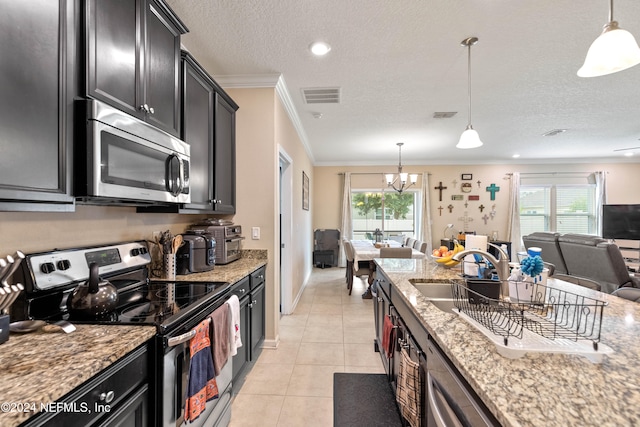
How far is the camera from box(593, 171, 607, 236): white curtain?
669 cm

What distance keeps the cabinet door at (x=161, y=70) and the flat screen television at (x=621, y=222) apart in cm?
747

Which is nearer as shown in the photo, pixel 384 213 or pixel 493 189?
pixel 493 189

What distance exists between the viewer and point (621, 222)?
5246 mm

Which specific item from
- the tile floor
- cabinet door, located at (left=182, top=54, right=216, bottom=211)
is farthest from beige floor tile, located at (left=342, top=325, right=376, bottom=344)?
cabinet door, located at (left=182, top=54, right=216, bottom=211)

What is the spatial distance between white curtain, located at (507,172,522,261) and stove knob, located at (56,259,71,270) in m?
8.03

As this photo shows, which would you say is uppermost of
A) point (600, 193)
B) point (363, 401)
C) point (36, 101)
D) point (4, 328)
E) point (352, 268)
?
point (600, 193)

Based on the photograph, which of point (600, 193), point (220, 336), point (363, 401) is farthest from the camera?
point (600, 193)

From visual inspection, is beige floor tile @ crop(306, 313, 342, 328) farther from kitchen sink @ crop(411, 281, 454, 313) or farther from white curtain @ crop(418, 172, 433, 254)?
white curtain @ crop(418, 172, 433, 254)

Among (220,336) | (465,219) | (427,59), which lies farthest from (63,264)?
(465,219)

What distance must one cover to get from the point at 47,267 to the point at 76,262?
146 mm

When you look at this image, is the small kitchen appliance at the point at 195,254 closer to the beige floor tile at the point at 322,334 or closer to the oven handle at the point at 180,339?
the oven handle at the point at 180,339

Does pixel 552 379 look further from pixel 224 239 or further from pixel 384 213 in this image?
pixel 384 213

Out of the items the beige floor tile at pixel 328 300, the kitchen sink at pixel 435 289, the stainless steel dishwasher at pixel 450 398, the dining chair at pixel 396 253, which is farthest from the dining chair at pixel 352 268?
the stainless steel dishwasher at pixel 450 398

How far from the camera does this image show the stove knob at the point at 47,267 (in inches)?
47.0
